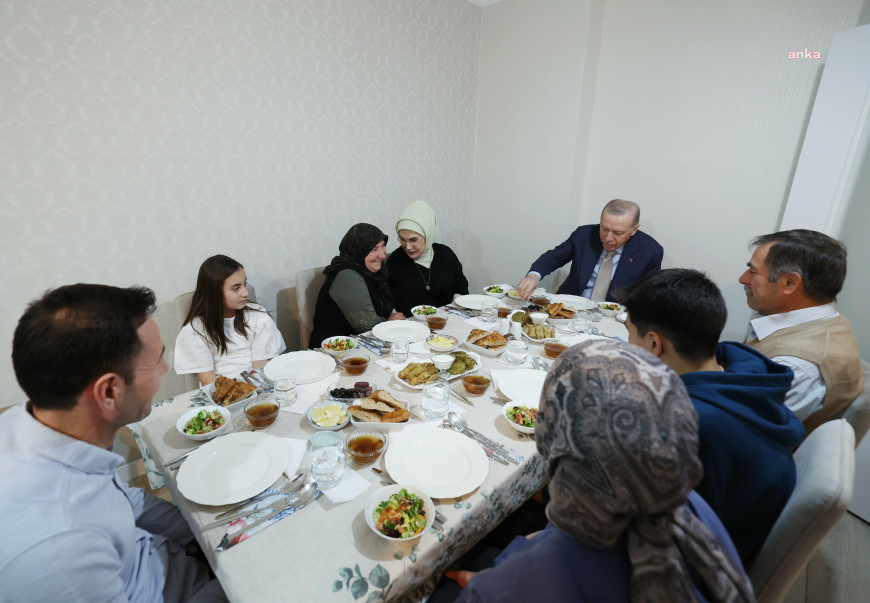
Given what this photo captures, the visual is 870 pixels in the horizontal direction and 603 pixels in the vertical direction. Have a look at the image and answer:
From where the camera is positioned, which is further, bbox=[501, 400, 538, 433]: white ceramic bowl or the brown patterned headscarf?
bbox=[501, 400, 538, 433]: white ceramic bowl

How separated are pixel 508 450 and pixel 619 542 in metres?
0.51

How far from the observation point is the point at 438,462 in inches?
43.9

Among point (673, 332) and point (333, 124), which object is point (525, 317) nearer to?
point (673, 332)

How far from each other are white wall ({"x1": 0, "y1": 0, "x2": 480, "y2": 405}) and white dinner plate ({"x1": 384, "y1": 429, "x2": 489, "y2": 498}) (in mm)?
2081

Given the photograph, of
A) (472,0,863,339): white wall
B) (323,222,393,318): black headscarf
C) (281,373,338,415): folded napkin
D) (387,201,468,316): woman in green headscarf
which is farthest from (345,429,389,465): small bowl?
(472,0,863,339): white wall

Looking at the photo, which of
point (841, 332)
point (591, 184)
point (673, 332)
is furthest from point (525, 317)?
point (591, 184)

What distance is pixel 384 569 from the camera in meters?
0.82

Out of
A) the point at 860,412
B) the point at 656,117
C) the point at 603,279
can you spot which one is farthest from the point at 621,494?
the point at 656,117

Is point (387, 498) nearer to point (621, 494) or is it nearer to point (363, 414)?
point (363, 414)

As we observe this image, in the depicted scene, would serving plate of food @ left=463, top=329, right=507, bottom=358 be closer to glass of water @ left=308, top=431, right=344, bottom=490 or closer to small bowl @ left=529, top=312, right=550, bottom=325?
small bowl @ left=529, top=312, right=550, bottom=325

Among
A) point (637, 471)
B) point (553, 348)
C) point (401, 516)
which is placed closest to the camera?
point (637, 471)

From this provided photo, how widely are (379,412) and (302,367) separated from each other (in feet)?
1.58

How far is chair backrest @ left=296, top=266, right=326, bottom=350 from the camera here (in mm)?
2516

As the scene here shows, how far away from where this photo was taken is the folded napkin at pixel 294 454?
106cm
